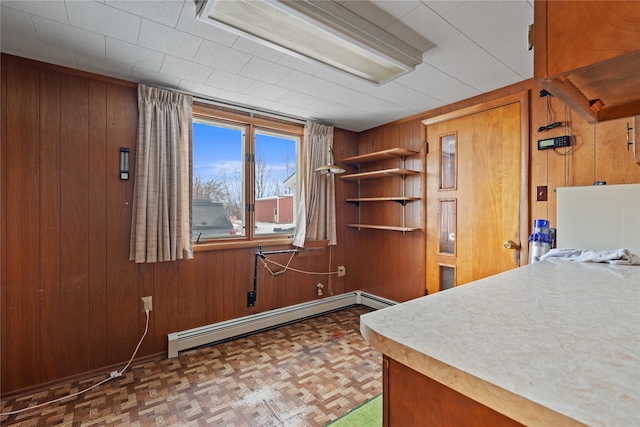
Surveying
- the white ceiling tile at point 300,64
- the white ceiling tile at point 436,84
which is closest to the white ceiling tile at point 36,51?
the white ceiling tile at point 300,64

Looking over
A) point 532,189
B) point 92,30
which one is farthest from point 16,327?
point 532,189

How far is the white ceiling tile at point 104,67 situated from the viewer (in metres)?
1.99

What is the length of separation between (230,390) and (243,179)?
6.09 ft

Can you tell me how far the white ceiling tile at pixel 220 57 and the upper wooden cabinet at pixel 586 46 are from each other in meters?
1.77

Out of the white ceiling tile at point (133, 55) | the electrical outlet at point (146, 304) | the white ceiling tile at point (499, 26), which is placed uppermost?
the white ceiling tile at point (133, 55)

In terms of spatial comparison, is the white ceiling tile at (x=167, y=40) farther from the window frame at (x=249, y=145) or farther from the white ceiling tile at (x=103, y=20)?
the window frame at (x=249, y=145)

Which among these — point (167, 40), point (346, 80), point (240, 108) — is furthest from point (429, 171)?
point (167, 40)

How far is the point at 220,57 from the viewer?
1969 mm

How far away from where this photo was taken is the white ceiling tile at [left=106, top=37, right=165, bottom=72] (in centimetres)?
183

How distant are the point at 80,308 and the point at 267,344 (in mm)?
1473

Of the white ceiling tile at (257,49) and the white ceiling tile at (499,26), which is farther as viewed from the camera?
the white ceiling tile at (257,49)

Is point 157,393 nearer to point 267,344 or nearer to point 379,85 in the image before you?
point 267,344

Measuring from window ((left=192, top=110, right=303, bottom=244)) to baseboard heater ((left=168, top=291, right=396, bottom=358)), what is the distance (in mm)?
801

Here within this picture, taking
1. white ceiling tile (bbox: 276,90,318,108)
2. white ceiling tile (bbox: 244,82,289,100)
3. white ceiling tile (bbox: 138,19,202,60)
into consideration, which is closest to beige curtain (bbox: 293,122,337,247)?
white ceiling tile (bbox: 276,90,318,108)
